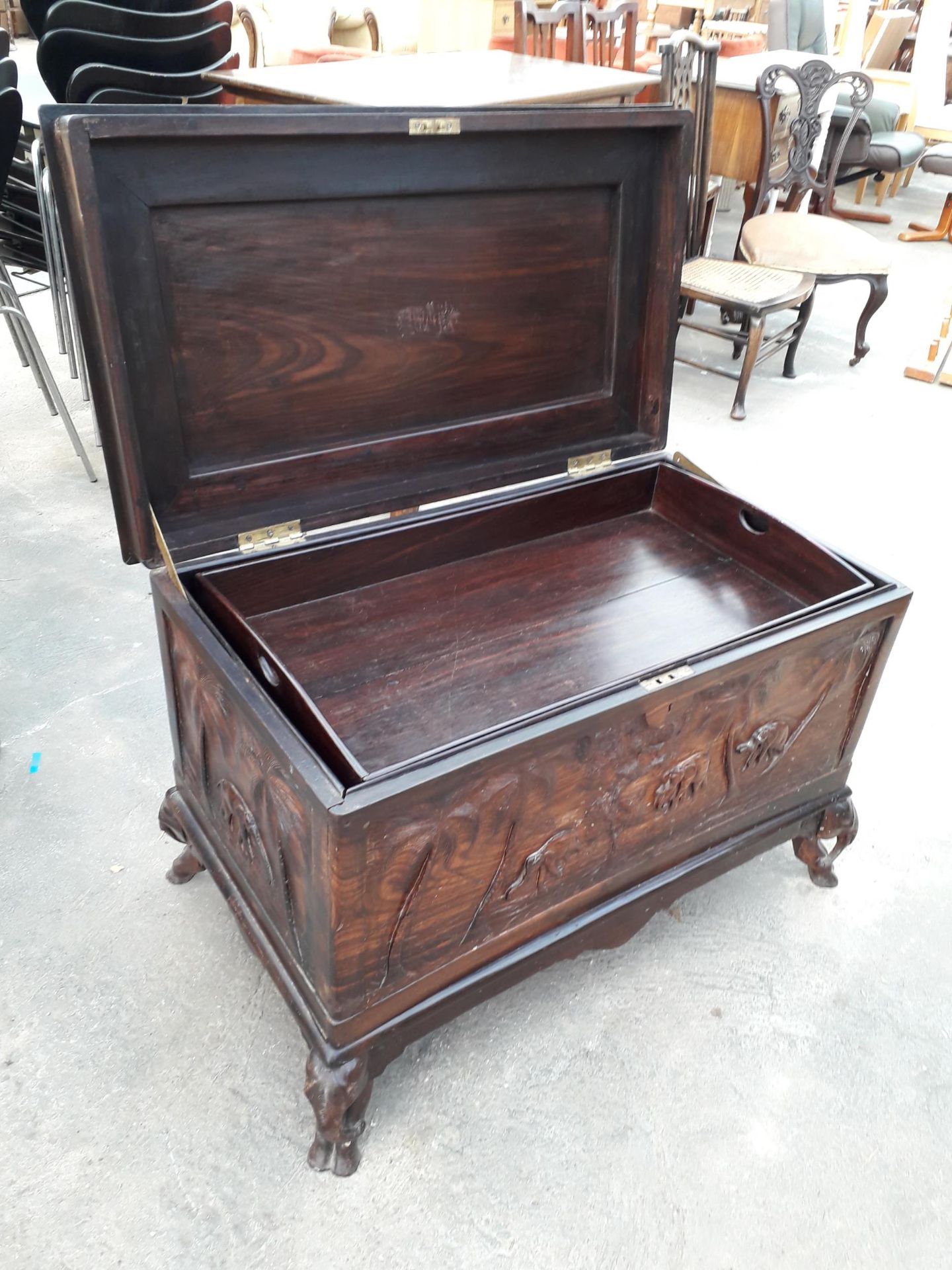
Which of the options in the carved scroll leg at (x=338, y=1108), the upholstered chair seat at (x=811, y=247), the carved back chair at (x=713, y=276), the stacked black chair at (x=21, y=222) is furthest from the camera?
the upholstered chair seat at (x=811, y=247)

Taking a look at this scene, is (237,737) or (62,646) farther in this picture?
(62,646)

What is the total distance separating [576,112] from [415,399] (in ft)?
1.32

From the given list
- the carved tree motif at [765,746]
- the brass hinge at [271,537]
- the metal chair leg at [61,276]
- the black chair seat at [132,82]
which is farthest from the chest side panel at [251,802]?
the black chair seat at [132,82]

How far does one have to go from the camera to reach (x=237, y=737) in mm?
997

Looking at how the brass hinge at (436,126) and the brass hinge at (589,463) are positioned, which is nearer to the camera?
the brass hinge at (436,126)

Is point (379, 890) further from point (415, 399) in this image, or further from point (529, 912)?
point (415, 399)

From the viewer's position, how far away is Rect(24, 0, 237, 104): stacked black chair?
212 cm

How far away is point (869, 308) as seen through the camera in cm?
337

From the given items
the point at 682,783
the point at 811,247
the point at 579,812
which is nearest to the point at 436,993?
the point at 579,812

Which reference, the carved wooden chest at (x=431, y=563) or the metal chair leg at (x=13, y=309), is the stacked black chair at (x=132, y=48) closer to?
the metal chair leg at (x=13, y=309)

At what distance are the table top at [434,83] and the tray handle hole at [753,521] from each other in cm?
158

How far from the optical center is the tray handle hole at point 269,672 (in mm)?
957

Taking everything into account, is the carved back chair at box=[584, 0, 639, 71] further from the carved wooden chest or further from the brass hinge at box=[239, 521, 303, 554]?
the brass hinge at box=[239, 521, 303, 554]

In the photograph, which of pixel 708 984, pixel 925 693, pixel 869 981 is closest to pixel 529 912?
pixel 708 984
